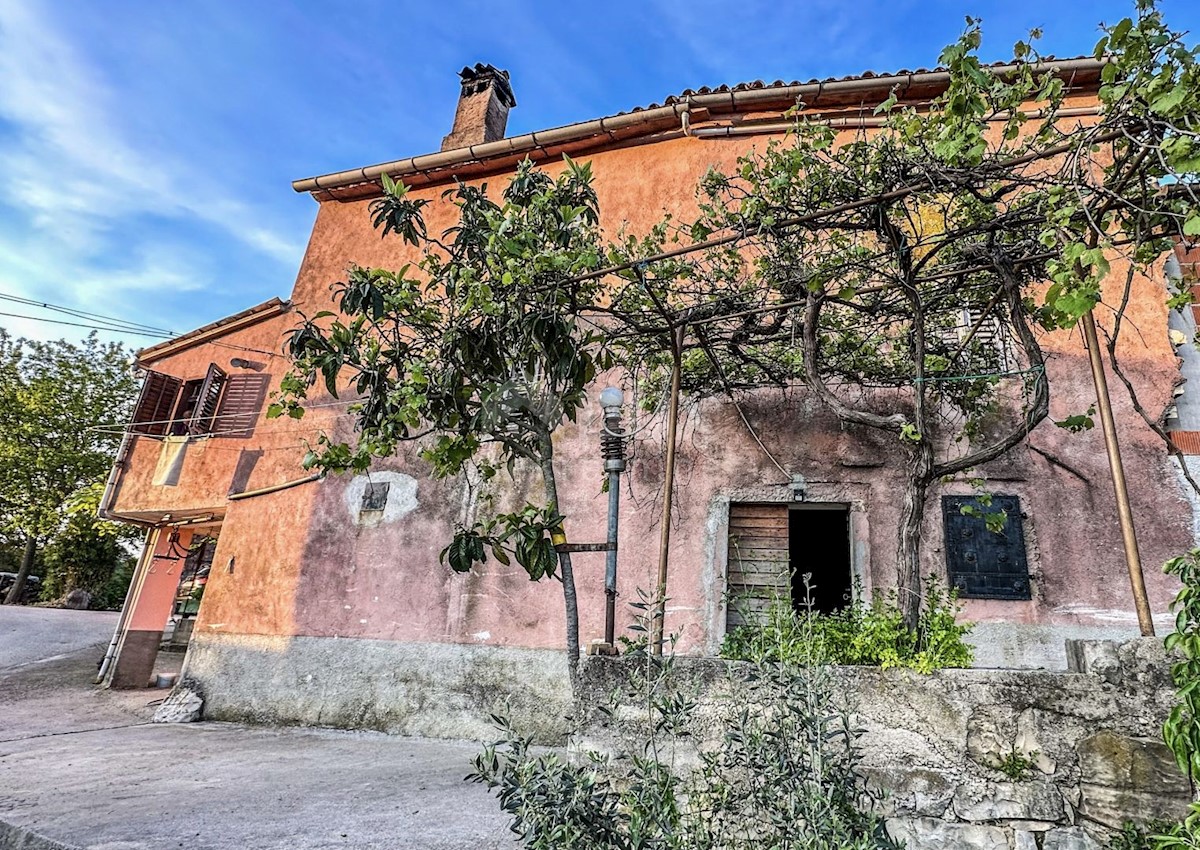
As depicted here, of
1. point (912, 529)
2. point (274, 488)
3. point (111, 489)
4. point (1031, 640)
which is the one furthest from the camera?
point (111, 489)

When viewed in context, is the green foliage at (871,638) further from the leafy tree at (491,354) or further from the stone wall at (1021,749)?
the leafy tree at (491,354)

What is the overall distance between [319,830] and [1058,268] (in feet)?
15.2

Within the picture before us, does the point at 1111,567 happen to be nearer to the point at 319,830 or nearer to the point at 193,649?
the point at 319,830

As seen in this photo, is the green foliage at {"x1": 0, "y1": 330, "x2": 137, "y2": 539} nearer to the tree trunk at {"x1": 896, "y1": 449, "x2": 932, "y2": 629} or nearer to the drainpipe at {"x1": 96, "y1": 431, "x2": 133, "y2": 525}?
the drainpipe at {"x1": 96, "y1": 431, "x2": 133, "y2": 525}

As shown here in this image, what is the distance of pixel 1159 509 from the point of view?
5.46m

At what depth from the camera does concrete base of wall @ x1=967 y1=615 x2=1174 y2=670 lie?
5262 millimetres

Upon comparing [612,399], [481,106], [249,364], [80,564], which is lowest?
[80,564]

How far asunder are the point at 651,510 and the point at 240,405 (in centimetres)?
703

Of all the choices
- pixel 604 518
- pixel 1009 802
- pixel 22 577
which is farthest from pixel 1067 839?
pixel 22 577

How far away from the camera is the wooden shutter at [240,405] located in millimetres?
9703

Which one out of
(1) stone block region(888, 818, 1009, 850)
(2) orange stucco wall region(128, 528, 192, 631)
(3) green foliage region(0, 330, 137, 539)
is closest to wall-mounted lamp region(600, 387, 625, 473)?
(1) stone block region(888, 818, 1009, 850)

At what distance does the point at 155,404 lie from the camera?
36.2ft

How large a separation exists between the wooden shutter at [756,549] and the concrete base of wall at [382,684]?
6.09 ft

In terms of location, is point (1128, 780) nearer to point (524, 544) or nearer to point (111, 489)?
point (524, 544)
